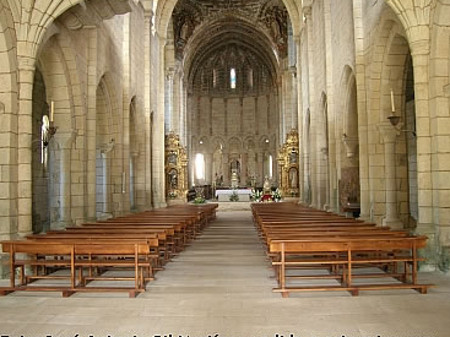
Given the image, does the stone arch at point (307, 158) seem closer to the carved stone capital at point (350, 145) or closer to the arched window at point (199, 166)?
the carved stone capital at point (350, 145)

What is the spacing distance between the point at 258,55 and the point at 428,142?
115 ft

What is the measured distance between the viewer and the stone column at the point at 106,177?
15055mm

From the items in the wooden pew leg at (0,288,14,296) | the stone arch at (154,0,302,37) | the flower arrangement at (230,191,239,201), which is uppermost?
the stone arch at (154,0,302,37)

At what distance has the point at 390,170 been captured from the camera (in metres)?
10.8

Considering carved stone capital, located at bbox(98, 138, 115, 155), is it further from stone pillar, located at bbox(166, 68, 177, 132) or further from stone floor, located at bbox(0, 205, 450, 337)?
stone pillar, located at bbox(166, 68, 177, 132)

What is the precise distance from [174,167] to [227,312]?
74.3 feet

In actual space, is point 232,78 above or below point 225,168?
above

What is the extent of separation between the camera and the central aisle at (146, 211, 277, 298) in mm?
6484

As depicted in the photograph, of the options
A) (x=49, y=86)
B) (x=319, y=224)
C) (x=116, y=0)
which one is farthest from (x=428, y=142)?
(x=49, y=86)

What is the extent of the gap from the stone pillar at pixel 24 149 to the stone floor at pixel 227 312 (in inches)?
89.8

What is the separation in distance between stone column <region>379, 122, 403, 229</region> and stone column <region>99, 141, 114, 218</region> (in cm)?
894

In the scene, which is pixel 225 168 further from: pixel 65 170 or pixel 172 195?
pixel 65 170

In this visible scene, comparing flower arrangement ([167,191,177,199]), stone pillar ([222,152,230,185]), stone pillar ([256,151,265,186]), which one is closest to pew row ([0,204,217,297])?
flower arrangement ([167,191,177,199])

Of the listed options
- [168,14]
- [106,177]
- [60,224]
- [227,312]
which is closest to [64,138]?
[60,224]
